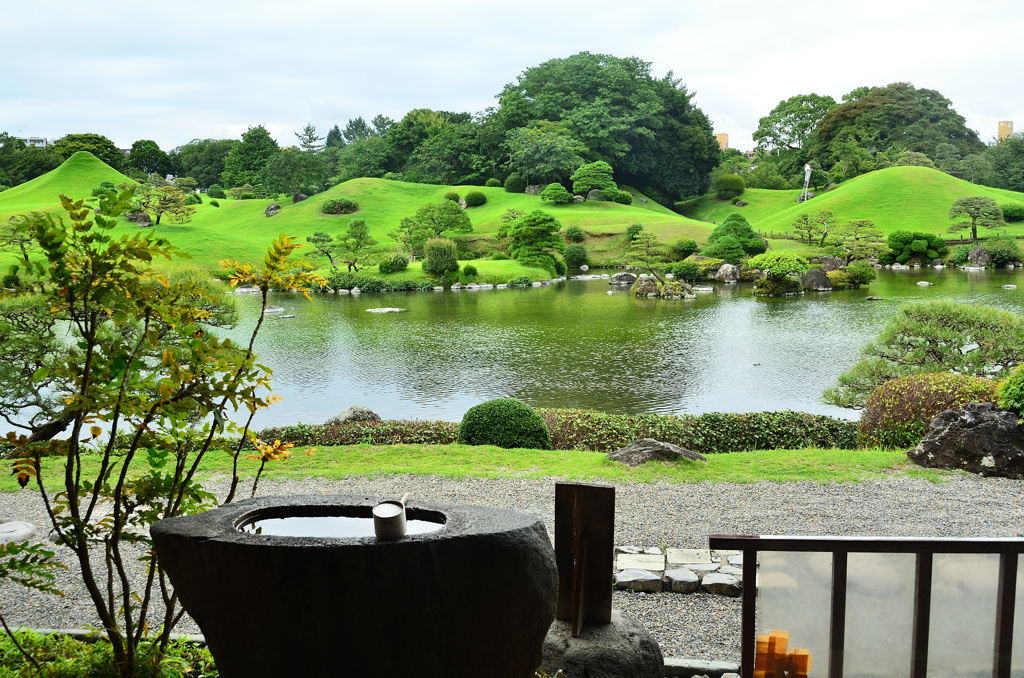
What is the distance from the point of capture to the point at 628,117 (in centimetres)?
5869

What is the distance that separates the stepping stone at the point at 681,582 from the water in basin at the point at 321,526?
272 centimetres

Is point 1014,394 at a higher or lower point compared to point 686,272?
lower

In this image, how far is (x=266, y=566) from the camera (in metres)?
2.00

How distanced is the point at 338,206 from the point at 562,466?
156ft

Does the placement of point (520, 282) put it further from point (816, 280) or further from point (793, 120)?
point (793, 120)

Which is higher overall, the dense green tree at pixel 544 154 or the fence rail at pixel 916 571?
the dense green tree at pixel 544 154

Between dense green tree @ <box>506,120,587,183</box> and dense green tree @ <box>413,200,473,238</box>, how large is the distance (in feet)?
53.2

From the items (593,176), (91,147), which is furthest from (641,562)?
(91,147)

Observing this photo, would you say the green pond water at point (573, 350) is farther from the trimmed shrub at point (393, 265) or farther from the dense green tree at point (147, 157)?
the dense green tree at point (147, 157)

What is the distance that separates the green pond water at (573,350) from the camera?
12523 millimetres

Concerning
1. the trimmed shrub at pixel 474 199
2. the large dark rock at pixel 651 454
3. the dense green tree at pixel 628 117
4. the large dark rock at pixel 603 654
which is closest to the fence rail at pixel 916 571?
the large dark rock at pixel 603 654

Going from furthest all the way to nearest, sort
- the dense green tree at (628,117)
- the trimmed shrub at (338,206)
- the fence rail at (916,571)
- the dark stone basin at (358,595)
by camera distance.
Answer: the dense green tree at (628,117)
the trimmed shrub at (338,206)
the fence rail at (916,571)
the dark stone basin at (358,595)

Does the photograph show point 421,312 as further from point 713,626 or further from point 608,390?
point 713,626

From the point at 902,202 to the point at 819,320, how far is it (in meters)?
32.9
